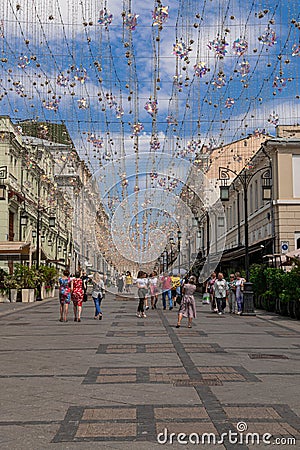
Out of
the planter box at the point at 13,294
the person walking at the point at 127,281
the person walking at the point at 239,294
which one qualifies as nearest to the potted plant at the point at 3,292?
the planter box at the point at 13,294

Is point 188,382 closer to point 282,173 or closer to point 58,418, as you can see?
point 58,418

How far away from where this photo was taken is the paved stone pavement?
628 cm

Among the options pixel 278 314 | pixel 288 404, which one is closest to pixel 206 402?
pixel 288 404

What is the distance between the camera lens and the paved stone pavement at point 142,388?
6.28m

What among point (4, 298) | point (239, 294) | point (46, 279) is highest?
point (46, 279)

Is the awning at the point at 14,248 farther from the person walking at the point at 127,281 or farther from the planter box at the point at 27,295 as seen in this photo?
the person walking at the point at 127,281

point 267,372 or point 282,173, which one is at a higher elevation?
point 282,173

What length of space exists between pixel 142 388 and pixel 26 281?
3013cm

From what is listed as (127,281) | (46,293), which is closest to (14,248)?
(46,293)

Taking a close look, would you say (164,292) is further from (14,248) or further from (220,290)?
(14,248)

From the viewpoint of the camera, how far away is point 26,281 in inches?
1492

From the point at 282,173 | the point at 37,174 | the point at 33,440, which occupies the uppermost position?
the point at 37,174

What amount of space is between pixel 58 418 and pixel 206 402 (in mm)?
1798

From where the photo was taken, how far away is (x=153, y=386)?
8.80 metres
